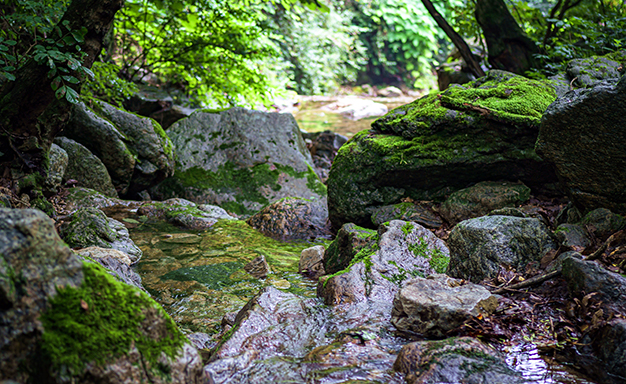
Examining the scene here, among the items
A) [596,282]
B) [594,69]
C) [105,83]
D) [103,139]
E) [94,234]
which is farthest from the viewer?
[105,83]

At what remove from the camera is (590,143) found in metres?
3.44

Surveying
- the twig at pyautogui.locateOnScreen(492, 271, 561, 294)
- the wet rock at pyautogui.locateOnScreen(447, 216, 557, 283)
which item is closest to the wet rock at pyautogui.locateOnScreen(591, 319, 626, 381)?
the twig at pyautogui.locateOnScreen(492, 271, 561, 294)

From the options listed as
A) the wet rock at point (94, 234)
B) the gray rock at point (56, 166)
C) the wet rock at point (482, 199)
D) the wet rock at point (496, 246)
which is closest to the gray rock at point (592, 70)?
the wet rock at point (482, 199)

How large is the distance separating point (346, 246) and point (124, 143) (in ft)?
16.5

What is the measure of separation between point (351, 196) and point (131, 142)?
435 centimetres

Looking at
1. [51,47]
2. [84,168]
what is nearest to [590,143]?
[51,47]

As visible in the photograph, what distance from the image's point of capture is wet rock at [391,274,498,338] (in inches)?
108

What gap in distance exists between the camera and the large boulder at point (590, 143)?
127 inches

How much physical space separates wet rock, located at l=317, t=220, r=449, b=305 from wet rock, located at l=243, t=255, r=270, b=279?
1.03m

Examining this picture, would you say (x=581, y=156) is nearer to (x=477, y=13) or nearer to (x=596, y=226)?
(x=596, y=226)

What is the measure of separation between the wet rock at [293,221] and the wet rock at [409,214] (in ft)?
4.01

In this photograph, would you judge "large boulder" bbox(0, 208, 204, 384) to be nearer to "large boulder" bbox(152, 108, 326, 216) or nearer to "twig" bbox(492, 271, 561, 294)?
"twig" bbox(492, 271, 561, 294)

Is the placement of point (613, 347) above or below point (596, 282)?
below

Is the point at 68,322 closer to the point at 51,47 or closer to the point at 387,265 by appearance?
the point at 387,265
